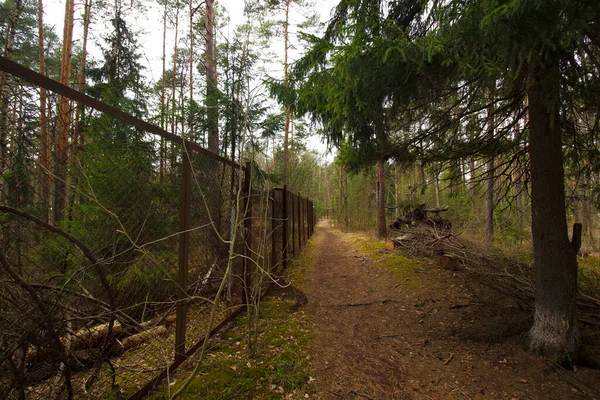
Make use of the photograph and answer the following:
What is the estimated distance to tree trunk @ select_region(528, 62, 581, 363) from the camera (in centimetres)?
261

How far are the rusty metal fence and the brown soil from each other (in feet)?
3.85

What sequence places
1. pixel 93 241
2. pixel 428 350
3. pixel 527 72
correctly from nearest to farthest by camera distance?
pixel 93 241 < pixel 527 72 < pixel 428 350

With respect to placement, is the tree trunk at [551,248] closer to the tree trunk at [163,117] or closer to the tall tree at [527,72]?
the tall tree at [527,72]

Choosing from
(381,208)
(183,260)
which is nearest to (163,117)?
(183,260)

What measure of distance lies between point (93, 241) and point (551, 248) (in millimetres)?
4302

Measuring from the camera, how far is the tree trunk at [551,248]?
2613 mm

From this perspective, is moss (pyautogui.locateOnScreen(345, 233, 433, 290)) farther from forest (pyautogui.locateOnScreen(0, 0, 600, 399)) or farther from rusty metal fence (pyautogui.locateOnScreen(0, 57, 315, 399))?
rusty metal fence (pyautogui.locateOnScreen(0, 57, 315, 399))

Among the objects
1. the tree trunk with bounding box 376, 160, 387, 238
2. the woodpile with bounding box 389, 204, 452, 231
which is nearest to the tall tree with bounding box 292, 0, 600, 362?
the woodpile with bounding box 389, 204, 452, 231

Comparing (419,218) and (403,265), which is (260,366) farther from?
(419,218)

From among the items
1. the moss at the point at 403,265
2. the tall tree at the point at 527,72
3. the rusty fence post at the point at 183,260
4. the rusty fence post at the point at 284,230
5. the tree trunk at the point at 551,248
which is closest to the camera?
the tall tree at the point at 527,72

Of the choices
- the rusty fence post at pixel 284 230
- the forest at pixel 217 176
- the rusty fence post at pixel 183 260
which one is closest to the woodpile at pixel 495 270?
the forest at pixel 217 176

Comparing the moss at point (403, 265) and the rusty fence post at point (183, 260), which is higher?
the rusty fence post at point (183, 260)

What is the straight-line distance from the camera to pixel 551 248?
268cm

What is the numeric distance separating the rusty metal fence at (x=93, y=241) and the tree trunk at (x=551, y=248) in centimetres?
276
